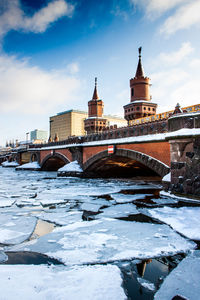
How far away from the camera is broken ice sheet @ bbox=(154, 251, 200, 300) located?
9.22 ft

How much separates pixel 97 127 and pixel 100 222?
3989 cm

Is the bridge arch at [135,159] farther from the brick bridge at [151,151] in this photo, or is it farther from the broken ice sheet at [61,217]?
the broken ice sheet at [61,217]

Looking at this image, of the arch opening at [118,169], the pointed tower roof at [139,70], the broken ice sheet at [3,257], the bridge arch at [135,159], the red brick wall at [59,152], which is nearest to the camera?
the broken ice sheet at [3,257]

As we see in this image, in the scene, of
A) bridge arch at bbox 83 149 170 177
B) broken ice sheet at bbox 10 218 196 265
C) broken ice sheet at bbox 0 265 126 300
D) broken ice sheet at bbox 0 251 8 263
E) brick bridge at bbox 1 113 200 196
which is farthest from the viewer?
bridge arch at bbox 83 149 170 177

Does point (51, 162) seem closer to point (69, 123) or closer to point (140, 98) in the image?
point (140, 98)

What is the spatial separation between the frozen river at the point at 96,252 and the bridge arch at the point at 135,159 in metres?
5.44

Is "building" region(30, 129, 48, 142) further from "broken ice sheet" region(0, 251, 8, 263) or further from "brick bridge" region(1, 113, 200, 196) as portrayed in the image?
"broken ice sheet" region(0, 251, 8, 263)

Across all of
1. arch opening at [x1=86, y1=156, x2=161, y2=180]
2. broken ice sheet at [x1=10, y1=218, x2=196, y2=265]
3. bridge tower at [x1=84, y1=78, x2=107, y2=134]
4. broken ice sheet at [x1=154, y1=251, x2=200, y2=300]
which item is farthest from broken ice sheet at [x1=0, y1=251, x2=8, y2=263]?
bridge tower at [x1=84, y1=78, x2=107, y2=134]

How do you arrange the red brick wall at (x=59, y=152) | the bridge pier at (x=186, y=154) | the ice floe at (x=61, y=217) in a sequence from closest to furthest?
1. the ice floe at (x=61, y=217)
2. the bridge pier at (x=186, y=154)
3. the red brick wall at (x=59, y=152)

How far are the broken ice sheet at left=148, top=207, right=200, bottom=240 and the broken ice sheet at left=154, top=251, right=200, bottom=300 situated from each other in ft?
4.78

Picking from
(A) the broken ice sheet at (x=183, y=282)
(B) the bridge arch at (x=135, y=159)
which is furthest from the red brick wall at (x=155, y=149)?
(A) the broken ice sheet at (x=183, y=282)

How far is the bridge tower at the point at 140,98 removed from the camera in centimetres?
3141

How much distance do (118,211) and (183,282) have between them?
4.39m

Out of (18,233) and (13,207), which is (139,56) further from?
(18,233)
